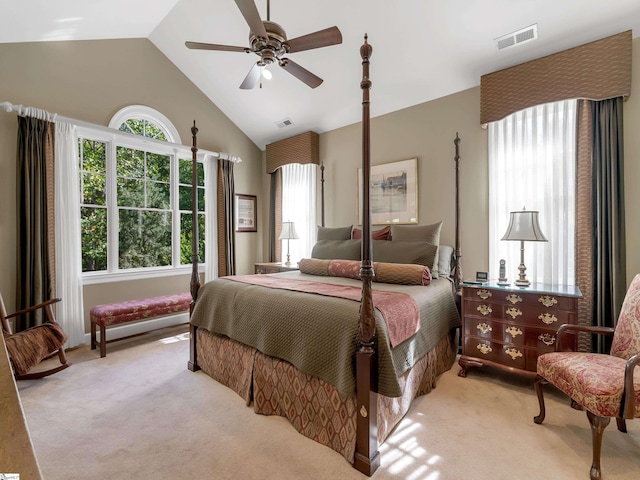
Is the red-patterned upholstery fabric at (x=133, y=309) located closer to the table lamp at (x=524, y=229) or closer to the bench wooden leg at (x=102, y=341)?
the bench wooden leg at (x=102, y=341)

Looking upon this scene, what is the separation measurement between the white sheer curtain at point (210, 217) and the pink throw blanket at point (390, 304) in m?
2.50

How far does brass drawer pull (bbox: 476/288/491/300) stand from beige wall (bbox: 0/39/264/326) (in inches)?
151

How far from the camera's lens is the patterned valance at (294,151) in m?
4.85

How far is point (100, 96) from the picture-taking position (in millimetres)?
3795

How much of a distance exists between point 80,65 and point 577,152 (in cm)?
524

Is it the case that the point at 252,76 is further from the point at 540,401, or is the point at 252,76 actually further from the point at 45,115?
the point at 540,401

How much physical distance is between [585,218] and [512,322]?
114 centimetres

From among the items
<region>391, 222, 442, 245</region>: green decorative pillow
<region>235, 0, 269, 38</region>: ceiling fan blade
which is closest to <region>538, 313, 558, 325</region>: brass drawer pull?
<region>391, 222, 442, 245</region>: green decorative pillow

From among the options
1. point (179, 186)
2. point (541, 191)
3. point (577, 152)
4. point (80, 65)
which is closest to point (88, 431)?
point (179, 186)

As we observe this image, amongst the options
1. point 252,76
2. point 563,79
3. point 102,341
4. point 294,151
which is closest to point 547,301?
point 563,79

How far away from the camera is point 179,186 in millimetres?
4715

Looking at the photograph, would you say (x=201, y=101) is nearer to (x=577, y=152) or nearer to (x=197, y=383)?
(x=197, y=383)

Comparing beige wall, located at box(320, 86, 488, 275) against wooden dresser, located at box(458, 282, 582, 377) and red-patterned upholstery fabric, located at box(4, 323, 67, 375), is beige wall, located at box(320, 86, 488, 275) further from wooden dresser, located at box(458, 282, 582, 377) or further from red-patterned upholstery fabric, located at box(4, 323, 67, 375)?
red-patterned upholstery fabric, located at box(4, 323, 67, 375)

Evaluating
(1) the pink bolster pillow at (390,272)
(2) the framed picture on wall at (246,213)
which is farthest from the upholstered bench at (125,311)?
(1) the pink bolster pillow at (390,272)
